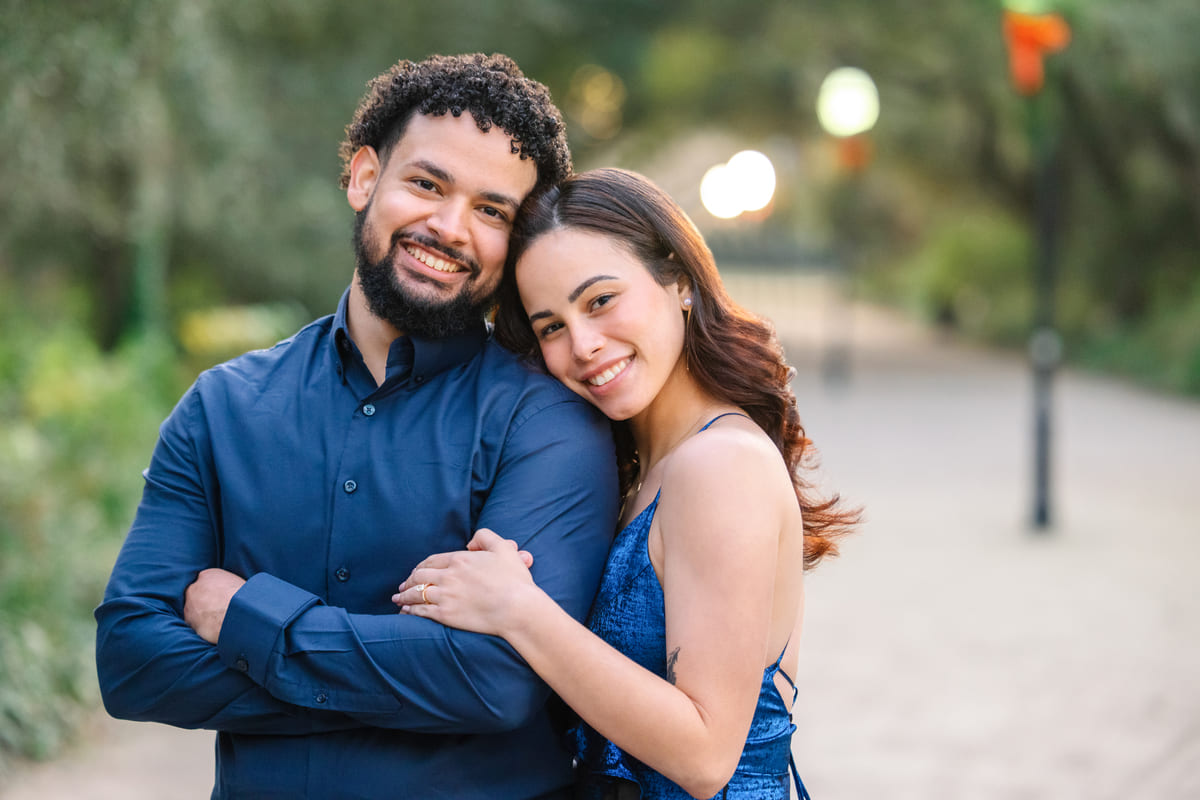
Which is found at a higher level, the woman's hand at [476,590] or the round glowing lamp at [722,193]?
the round glowing lamp at [722,193]

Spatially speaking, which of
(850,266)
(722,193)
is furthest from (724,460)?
(850,266)

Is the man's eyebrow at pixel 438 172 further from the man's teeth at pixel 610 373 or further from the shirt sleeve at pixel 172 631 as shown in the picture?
the shirt sleeve at pixel 172 631

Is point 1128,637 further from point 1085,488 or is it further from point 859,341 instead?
point 859,341

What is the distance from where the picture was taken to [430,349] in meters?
2.14

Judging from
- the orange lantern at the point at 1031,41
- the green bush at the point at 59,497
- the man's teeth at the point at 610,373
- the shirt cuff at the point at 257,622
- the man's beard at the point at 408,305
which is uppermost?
the orange lantern at the point at 1031,41

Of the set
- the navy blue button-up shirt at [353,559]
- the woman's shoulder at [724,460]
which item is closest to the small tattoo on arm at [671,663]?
the navy blue button-up shirt at [353,559]

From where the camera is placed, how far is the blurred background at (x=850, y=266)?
18.8ft

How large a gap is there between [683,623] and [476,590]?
1.12ft

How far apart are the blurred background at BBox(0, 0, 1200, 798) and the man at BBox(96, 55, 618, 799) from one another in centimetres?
314

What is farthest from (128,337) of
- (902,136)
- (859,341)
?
(859,341)

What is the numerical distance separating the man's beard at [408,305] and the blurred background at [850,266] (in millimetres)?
3357

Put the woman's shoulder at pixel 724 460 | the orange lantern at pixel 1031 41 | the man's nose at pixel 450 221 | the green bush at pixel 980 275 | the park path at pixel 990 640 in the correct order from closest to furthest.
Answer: the woman's shoulder at pixel 724 460 < the man's nose at pixel 450 221 < the park path at pixel 990 640 < the orange lantern at pixel 1031 41 < the green bush at pixel 980 275

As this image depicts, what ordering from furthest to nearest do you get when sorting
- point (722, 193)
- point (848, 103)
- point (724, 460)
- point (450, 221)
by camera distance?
point (848, 103), point (722, 193), point (450, 221), point (724, 460)

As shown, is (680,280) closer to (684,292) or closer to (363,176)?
(684,292)
